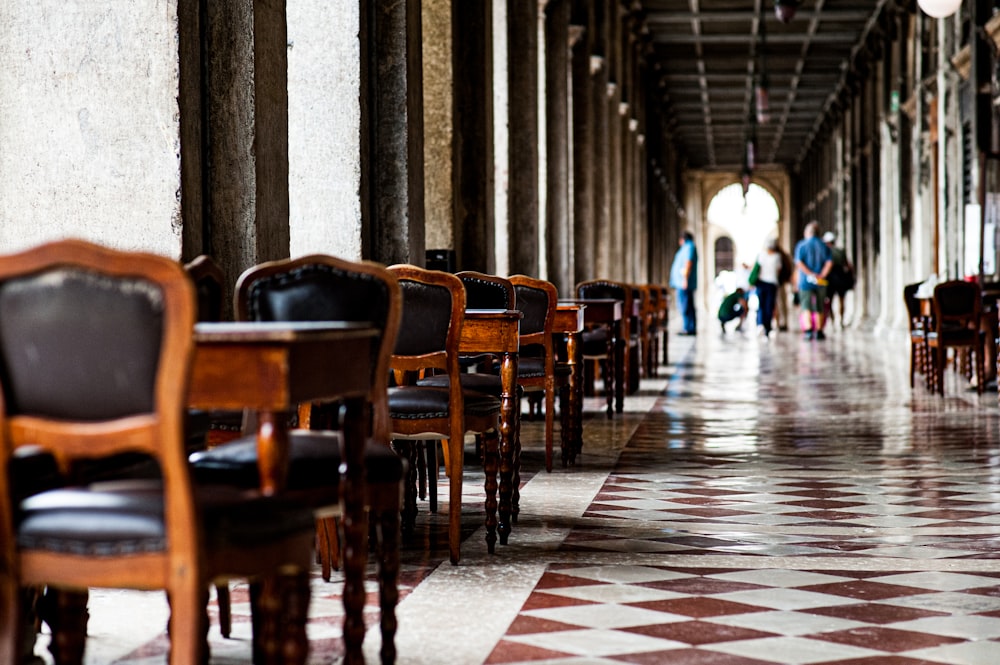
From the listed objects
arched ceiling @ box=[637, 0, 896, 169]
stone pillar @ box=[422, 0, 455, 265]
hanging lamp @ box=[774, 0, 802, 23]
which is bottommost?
stone pillar @ box=[422, 0, 455, 265]

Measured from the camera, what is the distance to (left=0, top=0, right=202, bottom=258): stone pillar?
459 cm

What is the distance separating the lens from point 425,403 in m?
4.50

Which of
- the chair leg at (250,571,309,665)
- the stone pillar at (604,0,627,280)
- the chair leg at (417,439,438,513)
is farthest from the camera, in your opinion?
the stone pillar at (604,0,627,280)

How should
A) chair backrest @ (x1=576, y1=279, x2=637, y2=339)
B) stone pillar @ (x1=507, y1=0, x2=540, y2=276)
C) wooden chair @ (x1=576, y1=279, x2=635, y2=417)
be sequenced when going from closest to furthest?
wooden chair @ (x1=576, y1=279, x2=635, y2=417)
chair backrest @ (x1=576, y1=279, x2=637, y2=339)
stone pillar @ (x1=507, y1=0, x2=540, y2=276)

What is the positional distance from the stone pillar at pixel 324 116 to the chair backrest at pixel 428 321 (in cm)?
240

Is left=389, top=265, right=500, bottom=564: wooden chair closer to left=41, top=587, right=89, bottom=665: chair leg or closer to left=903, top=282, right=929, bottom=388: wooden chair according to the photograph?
left=41, top=587, right=89, bottom=665: chair leg

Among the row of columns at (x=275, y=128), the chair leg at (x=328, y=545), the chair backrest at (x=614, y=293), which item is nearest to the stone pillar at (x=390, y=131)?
the row of columns at (x=275, y=128)

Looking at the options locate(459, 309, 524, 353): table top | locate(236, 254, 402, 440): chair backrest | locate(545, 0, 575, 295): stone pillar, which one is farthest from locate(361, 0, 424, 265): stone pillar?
locate(545, 0, 575, 295): stone pillar

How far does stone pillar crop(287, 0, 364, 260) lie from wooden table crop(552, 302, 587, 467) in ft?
3.71

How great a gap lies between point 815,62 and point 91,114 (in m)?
27.0

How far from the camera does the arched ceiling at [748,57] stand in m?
24.6

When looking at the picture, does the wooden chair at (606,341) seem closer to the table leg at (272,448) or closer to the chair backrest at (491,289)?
the chair backrest at (491,289)

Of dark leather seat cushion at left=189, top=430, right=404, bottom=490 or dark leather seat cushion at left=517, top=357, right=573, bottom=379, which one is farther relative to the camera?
dark leather seat cushion at left=517, top=357, right=573, bottom=379

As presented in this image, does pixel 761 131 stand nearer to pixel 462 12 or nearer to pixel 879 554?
pixel 462 12
